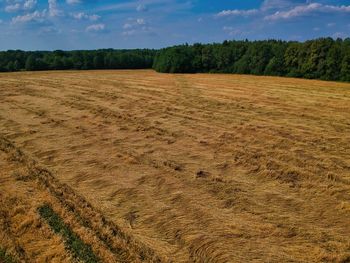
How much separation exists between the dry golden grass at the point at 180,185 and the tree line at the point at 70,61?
2064 inches

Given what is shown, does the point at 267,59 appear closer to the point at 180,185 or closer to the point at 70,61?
the point at 70,61

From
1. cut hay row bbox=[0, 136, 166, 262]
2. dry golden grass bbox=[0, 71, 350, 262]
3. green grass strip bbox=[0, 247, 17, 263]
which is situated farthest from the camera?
dry golden grass bbox=[0, 71, 350, 262]

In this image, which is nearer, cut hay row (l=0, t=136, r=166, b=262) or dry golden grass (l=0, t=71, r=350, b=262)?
cut hay row (l=0, t=136, r=166, b=262)

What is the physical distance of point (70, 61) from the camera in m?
73.7

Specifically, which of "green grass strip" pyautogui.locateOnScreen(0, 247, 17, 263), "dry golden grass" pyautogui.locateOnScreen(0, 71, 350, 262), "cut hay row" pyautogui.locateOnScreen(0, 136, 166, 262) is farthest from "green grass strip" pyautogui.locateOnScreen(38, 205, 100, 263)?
"green grass strip" pyautogui.locateOnScreen(0, 247, 17, 263)

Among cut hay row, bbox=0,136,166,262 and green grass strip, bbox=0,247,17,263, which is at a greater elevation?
cut hay row, bbox=0,136,166,262

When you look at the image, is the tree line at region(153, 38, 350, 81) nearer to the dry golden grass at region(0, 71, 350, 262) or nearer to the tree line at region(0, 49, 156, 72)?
the tree line at region(0, 49, 156, 72)

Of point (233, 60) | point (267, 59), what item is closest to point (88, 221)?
point (267, 59)

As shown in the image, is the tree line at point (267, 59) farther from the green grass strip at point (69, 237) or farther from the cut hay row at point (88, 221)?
the green grass strip at point (69, 237)

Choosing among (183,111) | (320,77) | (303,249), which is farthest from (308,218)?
(320,77)

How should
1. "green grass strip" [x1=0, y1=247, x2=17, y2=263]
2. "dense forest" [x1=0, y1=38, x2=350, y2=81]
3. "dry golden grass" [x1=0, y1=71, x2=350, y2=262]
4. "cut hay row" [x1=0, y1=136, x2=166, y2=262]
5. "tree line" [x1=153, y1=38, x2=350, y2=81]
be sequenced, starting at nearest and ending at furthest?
"green grass strip" [x1=0, y1=247, x2=17, y2=263]
"cut hay row" [x1=0, y1=136, x2=166, y2=262]
"dry golden grass" [x1=0, y1=71, x2=350, y2=262]
"tree line" [x1=153, y1=38, x2=350, y2=81]
"dense forest" [x1=0, y1=38, x2=350, y2=81]

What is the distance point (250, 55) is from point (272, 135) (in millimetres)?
44818

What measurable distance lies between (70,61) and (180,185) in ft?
222

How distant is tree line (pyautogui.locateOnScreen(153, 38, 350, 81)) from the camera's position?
4578 cm
